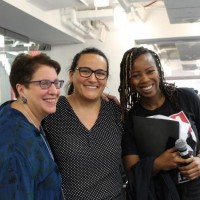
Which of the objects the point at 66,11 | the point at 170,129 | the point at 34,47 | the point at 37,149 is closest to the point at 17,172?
the point at 37,149

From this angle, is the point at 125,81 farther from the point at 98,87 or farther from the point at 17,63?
the point at 17,63

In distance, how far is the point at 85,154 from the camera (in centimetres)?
156

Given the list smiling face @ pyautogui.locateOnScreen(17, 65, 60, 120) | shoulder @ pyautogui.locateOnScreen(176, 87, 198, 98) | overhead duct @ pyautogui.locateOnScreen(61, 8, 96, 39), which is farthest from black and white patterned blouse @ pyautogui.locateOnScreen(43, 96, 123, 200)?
overhead duct @ pyautogui.locateOnScreen(61, 8, 96, 39)

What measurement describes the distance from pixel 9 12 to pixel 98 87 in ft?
6.83

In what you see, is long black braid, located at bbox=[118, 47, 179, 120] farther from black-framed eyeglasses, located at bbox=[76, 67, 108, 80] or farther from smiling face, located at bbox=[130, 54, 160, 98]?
black-framed eyeglasses, located at bbox=[76, 67, 108, 80]

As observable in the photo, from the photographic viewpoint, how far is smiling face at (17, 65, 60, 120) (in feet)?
4.49

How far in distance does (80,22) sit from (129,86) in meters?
3.19

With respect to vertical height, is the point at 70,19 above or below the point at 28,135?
above

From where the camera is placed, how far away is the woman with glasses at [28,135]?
1155 millimetres

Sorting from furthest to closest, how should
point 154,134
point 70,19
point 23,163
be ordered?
point 70,19
point 154,134
point 23,163

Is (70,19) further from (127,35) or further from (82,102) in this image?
(82,102)

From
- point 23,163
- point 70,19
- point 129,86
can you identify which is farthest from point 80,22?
point 23,163

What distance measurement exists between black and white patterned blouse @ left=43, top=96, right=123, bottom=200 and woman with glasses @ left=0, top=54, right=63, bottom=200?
168 millimetres

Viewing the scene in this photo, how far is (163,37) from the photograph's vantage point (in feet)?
17.1
